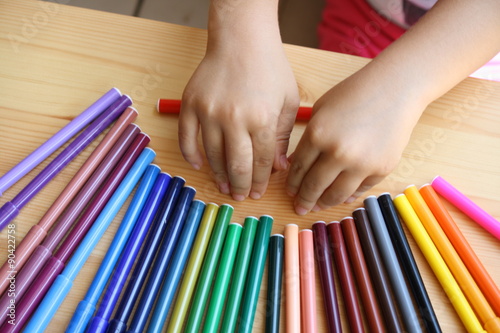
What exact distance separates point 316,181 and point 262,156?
0.06m

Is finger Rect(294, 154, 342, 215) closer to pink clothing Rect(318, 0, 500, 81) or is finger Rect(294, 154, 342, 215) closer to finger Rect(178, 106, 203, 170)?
finger Rect(178, 106, 203, 170)

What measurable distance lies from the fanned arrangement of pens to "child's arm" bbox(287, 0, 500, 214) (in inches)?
1.8

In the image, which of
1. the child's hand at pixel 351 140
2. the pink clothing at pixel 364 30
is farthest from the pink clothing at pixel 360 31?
the child's hand at pixel 351 140

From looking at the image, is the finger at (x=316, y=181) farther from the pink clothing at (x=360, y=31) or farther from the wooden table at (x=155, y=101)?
the pink clothing at (x=360, y=31)

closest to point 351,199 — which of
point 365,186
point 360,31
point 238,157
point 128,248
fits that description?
point 365,186

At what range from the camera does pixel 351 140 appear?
1.28 ft

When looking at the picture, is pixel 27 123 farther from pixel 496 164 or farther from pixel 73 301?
pixel 496 164

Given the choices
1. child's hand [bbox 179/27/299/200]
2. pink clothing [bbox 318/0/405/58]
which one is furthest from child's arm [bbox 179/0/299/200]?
pink clothing [bbox 318/0/405/58]

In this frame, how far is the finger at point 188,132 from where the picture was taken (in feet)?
1.37

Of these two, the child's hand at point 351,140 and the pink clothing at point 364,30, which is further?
the pink clothing at point 364,30

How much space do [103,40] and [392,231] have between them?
421mm

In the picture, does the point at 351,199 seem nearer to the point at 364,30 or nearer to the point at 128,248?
the point at 128,248

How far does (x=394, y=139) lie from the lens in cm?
41

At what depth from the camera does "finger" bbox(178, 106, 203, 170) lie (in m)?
0.42
